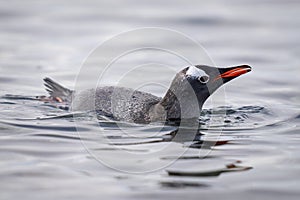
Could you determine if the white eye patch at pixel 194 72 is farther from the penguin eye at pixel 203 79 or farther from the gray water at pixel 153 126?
the gray water at pixel 153 126

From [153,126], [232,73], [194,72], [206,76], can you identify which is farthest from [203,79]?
[153,126]

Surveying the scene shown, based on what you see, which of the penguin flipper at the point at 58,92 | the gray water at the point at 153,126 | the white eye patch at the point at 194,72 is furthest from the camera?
the penguin flipper at the point at 58,92

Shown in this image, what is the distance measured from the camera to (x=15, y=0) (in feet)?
70.9

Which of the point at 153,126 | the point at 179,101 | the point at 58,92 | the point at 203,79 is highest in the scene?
the point at 203,79

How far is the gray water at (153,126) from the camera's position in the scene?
7.01 metres

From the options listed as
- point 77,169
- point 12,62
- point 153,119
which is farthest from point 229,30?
point 77,169

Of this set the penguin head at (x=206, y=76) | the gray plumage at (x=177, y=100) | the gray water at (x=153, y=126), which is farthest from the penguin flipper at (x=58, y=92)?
the penguin head at (x=206, y=76)

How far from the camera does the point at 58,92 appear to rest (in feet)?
39.2

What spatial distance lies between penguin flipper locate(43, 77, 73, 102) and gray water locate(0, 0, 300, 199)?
1.57 feet

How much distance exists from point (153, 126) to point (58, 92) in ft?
8.82

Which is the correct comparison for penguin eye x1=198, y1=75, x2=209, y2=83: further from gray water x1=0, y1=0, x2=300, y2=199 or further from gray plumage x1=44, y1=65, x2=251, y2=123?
gray water x1=0, y1=0, x2=300, y2=199

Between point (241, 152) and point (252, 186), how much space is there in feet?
4.75

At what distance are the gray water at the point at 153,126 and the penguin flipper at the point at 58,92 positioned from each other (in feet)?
1.57

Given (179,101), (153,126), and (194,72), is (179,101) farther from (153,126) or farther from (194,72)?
(153,126)
